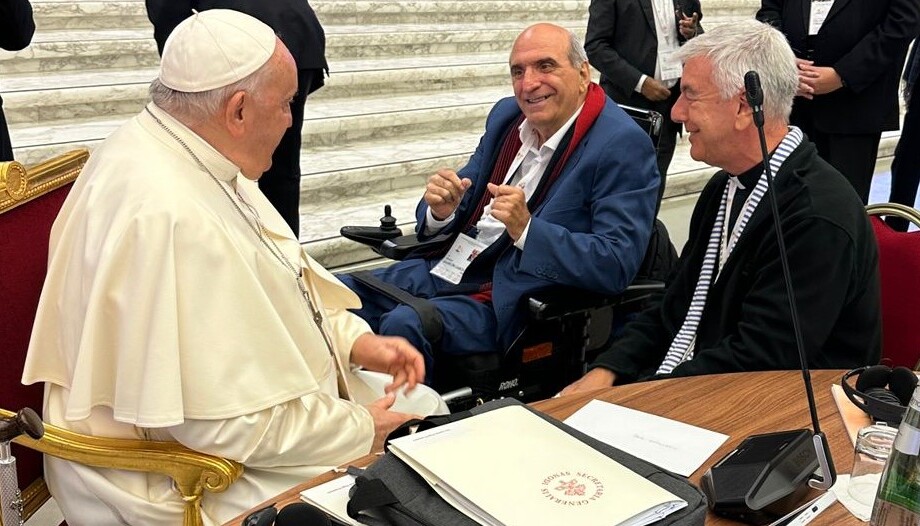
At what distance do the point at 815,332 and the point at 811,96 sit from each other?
2.39m

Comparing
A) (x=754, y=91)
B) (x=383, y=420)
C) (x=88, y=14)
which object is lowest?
(x=383, y=420)

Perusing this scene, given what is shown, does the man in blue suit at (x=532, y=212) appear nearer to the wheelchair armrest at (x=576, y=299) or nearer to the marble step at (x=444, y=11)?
the wheelchair armrest at (x=576, y=299)

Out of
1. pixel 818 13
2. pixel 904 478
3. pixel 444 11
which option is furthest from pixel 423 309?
pixel 444 11

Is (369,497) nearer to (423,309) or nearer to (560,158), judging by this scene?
(423,309)

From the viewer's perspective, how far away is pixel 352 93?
18.7 ft

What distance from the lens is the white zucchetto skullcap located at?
1.78m

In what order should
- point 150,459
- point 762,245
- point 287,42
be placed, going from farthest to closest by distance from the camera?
point 287,42 < point 762,245 < point 150,459

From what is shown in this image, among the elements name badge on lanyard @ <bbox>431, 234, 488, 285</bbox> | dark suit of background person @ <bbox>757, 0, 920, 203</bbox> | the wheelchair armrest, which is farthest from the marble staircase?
the wheelchair armrest

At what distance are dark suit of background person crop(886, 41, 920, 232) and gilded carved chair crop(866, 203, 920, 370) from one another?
2.64 metres

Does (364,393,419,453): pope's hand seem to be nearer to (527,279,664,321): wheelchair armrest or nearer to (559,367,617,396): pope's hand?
(559,367,617,396): pope's hand

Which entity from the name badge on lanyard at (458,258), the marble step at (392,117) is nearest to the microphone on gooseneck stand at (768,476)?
the name badge on lanyard at (458,258)

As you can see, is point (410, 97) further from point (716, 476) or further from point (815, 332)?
point (716, 476)

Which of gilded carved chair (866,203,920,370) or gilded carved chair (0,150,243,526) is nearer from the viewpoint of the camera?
gilded carved chair (0,150,243,526)

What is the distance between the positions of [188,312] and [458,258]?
1.42 meters
